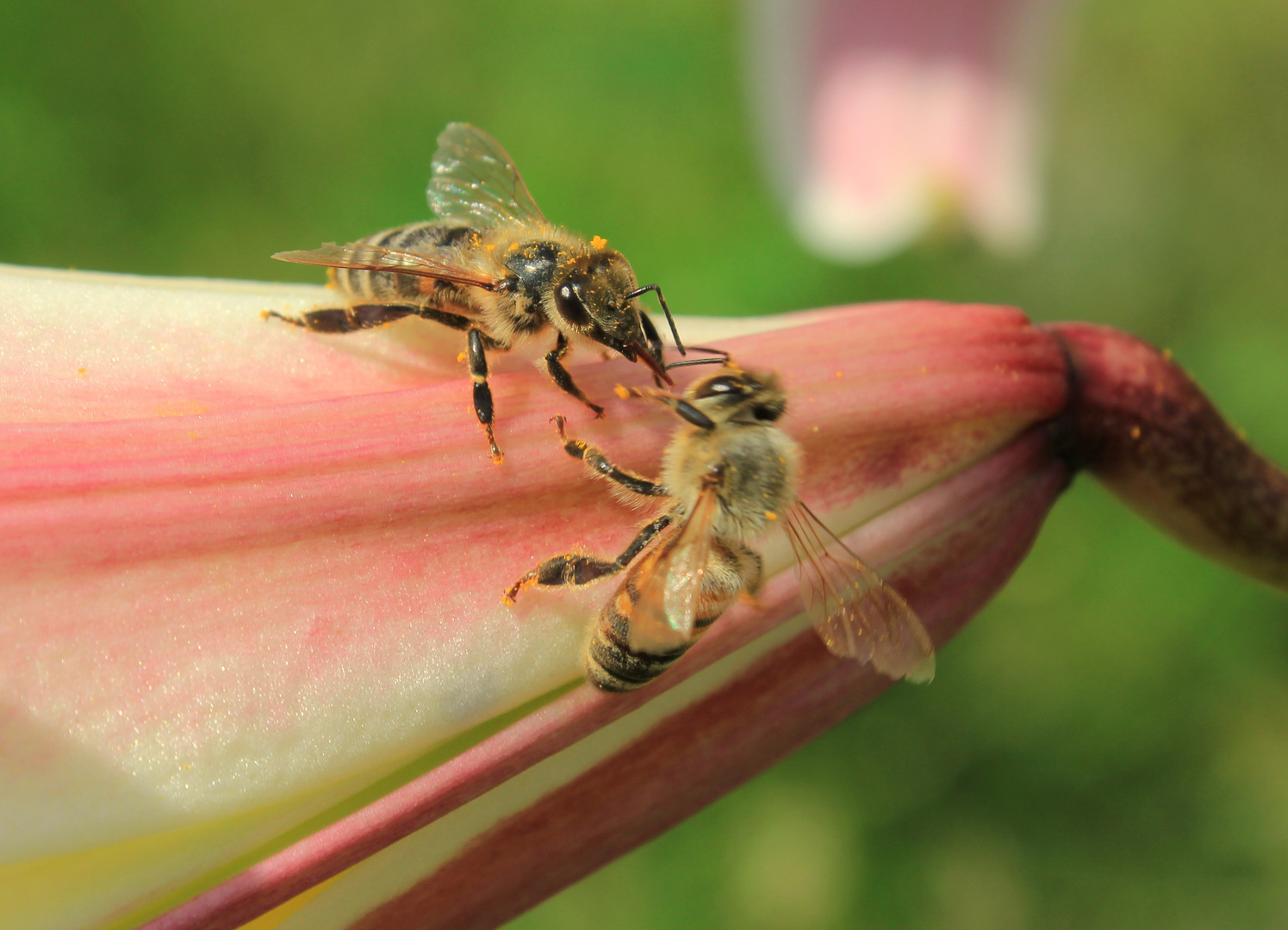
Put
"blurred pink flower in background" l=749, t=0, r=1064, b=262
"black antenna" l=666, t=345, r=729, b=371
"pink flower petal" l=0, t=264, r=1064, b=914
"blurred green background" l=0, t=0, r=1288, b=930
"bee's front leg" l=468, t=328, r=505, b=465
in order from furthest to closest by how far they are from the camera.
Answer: "blurred green background" l=0, t=0, r=1288, b=930, "blurred pink flower in background" l=749, t=0, r=1064, b=262, "black antenna" l=666, t=345, r=729, b=371, "bee's front leg" l=468, t=328, r=505, b=465, "pink flower petal" l=0, t=264, r=1064, b=914

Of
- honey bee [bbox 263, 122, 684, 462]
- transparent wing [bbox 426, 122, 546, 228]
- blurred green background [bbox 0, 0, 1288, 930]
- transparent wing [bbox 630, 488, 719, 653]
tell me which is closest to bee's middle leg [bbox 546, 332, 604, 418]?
honey bee [bbox 263, 122, 684, 462]

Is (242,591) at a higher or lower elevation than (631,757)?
A: higher

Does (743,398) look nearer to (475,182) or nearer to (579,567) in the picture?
(579,567)

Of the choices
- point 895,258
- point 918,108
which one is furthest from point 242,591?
point 895,258

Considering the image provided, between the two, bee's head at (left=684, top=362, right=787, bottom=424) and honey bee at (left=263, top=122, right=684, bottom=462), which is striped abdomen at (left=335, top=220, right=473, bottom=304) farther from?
bee's head at (left=684, top=362, right=787, bottom=424)

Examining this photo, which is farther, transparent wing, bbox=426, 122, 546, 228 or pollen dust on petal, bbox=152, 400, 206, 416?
transparent wing, bbox=426, 122, 546, 228

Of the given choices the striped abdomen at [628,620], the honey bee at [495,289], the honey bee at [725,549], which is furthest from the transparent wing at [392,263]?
the striped abdomen at [628,620]

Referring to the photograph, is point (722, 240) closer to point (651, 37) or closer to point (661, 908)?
point (651, 37)
